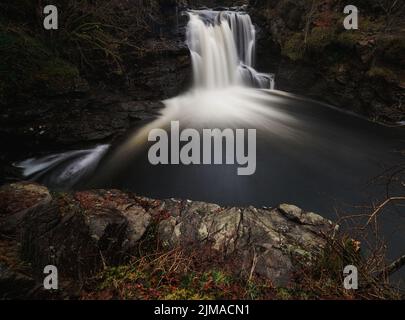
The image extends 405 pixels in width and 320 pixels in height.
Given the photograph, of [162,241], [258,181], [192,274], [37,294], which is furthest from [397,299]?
[258,181]

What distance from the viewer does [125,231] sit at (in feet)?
12.2

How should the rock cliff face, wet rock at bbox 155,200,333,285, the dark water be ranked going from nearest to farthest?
wet rock at bbox 155,200,333,285 < the dark water < the rock cliff face

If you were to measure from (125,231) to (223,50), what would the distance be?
1120 centimetres

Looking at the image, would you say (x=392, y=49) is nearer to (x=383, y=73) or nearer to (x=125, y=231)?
(x=383, y=73)

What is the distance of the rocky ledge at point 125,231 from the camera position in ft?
8.80

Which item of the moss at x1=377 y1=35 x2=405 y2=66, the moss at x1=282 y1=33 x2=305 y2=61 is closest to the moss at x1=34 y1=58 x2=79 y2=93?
the moss at x1=282 y1=33 x2=305 y2=61

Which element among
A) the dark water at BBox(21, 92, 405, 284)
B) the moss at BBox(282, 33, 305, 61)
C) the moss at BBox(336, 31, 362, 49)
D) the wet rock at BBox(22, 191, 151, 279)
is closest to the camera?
the wet rock at BBox(22, 191, 151, 279)

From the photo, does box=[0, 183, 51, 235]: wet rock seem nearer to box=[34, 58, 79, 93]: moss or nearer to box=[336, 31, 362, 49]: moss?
box=[34, 58, 79, 93]: moss

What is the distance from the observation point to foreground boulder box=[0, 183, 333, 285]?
279 centimetres

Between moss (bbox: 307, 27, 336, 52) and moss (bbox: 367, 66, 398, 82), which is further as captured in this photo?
moss (bbox: 307, 27, 336, 52)

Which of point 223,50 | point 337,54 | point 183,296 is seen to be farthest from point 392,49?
point 183,296

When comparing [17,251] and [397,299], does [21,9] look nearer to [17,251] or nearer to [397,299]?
[17,251]

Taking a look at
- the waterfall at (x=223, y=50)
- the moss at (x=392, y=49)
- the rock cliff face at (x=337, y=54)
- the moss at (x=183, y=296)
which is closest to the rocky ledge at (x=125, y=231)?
the moss at (x=183, y=296)

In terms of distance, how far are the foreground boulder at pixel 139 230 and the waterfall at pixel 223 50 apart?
8.13 meters
